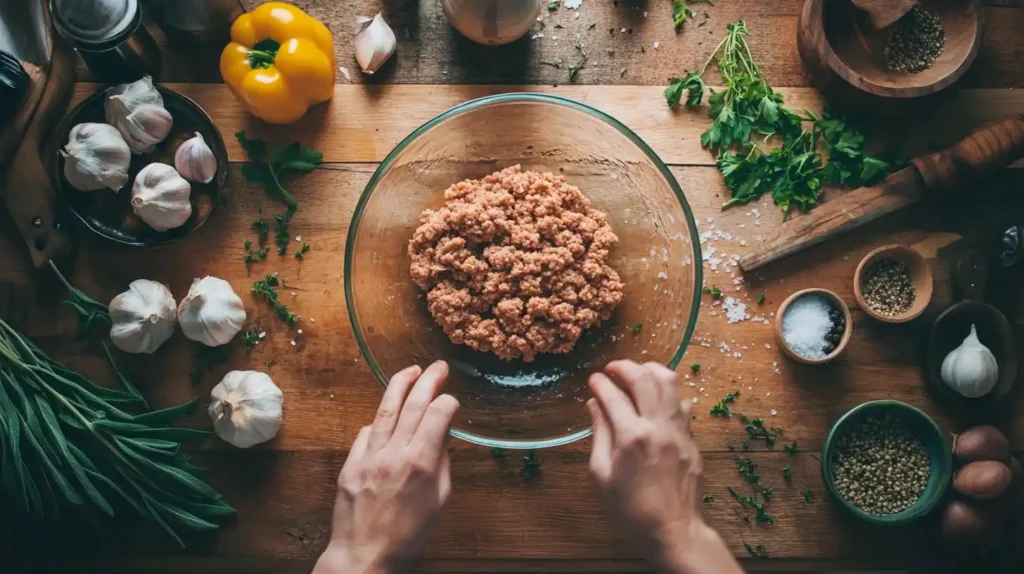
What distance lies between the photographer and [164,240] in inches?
73.2

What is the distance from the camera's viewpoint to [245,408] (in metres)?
1.81

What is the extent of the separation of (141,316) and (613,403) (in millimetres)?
1057

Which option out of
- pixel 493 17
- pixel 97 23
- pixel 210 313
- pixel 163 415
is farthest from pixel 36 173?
pixel 493 17

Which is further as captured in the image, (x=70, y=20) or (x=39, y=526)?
(x=39, y=526)

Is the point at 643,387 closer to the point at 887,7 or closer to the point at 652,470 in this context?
the point at 652,470

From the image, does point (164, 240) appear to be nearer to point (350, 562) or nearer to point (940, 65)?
point (350, 562)

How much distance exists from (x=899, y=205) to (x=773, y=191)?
0.96 ft

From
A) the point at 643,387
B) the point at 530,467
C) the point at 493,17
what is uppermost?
the point at 493,17

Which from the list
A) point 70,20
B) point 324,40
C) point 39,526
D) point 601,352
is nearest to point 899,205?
point 601,352

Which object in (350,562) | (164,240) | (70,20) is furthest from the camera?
(164,240)

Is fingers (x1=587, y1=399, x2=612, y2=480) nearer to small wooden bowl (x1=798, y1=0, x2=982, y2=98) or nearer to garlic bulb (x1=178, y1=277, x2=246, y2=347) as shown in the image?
garlic bulb (x1=178, y1=277, x2=246, y2=347)

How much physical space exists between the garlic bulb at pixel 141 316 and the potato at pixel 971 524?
6.02 feet

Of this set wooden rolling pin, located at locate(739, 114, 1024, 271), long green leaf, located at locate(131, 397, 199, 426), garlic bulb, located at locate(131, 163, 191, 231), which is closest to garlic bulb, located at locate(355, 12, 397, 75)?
garlic bulb, located at locate(131, 163, 191, 231)

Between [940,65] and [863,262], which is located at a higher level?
[940,65]
